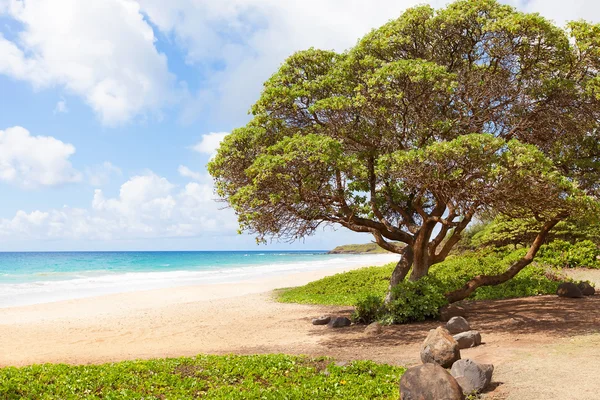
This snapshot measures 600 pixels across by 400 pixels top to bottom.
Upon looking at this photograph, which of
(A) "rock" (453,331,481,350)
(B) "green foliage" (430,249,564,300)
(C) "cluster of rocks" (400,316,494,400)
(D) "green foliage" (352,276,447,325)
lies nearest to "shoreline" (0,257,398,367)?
(D) "green foliage" (352,276,447,325)

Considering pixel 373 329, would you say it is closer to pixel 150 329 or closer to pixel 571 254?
pixel 150 329

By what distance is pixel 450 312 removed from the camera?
14430 mm

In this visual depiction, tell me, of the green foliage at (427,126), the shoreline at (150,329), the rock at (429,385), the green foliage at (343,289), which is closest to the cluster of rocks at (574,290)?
the green foliage at (427,126)

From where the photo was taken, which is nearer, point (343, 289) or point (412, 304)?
point (412, 304)

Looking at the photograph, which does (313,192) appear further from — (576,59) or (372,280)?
(372,280)

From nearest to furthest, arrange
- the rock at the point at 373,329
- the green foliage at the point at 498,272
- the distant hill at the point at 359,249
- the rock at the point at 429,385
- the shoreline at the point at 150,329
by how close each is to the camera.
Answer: the rock at the point at 429,385 < the shoreline at the point at 150,329 < the rock at the point at 373,329 < the green foliage at the point at 498,272 < the distant hill at the point at 359,249

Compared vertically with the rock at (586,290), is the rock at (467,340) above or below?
below

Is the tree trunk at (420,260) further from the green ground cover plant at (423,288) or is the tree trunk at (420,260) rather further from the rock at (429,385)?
the rock at (429,385)

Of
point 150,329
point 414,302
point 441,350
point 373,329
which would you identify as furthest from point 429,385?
point 150,329

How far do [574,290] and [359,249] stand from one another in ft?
421

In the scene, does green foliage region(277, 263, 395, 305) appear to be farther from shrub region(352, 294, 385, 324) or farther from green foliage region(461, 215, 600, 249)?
green foliage region(461, 215, 600, 249)

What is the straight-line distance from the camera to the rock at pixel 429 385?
6.70 meters

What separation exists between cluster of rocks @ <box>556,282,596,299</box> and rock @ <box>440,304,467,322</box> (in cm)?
498

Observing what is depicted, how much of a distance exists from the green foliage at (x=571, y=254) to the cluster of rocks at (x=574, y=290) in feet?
19.1
